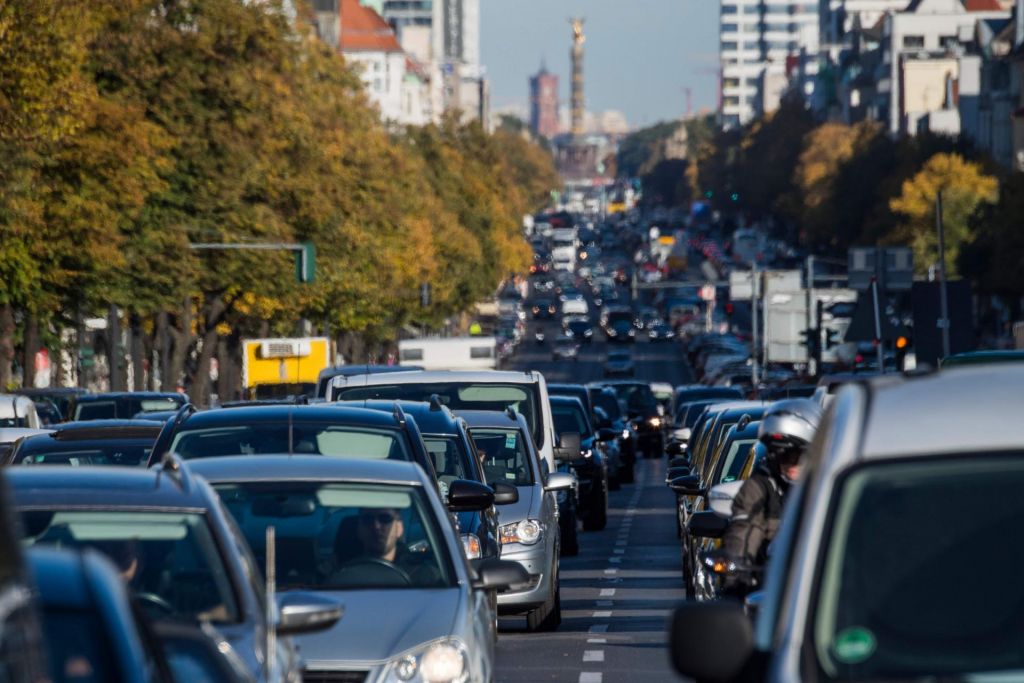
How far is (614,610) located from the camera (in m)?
19.4

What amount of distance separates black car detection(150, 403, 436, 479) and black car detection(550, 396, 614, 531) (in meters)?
16.2

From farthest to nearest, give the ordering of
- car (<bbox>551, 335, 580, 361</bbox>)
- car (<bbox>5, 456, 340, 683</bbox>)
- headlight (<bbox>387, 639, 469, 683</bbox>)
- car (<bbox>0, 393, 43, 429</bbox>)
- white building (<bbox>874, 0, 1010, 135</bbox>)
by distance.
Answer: white building (<bbox>874, 0, 1010, 135</bbox>) < car (<bbox>551, 335, 580, 361</bbox>) < car (<bbox>0, 393, 43, 429</bbox>) < headlight (<bbox>387, 639, 469, 683</bbox>) < car (<bbox>5, 456, 340, 683</bbox>)

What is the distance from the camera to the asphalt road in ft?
49.0

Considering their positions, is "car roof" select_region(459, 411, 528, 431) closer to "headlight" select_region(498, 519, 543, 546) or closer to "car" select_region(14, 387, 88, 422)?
"headlight" select_region(498, 519, 543, 546)

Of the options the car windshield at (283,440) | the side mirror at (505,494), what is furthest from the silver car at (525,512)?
the car windshield at (283,440)

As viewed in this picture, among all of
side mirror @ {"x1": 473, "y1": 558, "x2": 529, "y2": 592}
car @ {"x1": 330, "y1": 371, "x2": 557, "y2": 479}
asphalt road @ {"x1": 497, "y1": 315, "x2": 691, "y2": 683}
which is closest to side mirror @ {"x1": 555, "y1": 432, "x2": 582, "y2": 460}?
car @ {"x1": 330, "y1": 371, "x2": 557, "y2": 479}

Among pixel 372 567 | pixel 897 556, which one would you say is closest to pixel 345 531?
pixel 372 567

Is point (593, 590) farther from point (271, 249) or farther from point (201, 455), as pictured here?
point (271, 249)

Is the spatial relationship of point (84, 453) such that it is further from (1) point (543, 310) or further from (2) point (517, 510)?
(1) point (543, 310)

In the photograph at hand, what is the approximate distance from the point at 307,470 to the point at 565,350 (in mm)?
114899

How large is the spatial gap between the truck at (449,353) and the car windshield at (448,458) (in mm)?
23096

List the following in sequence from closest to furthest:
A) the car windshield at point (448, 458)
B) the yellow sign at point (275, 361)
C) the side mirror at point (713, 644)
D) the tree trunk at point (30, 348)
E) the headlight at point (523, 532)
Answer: the side mirror at point (713, 644), the car windshield at point (448, 458), the headlight at point (523, 532), the tree trunk at point (30, 348), the yellow sign at point (275, 361)

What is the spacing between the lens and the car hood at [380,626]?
354 inches

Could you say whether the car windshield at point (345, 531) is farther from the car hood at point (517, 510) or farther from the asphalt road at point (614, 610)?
the car hood at point (517, 510)
